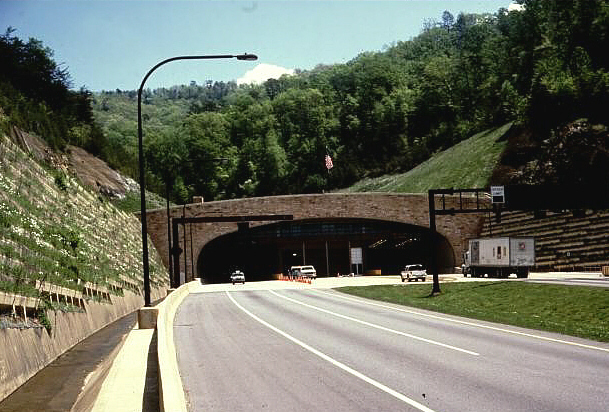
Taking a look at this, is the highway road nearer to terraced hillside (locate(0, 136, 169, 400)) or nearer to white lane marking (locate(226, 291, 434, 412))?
white lane marking (locate(226, 291, 434, 412))

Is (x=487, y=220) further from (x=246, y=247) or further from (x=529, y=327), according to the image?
(x=529, y=327)

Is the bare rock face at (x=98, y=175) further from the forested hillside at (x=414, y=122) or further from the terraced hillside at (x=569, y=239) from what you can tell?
the terraced hillside at (x=569, y=239)

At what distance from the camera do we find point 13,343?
1814cm

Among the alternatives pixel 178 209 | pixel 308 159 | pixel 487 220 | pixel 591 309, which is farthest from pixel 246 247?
pixel 308 159

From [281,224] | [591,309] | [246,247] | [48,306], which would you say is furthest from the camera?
[246,247]

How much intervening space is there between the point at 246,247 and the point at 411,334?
7632 cm

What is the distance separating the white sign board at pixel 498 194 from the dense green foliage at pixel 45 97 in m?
46.4

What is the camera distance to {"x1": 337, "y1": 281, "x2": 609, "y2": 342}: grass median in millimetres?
26219

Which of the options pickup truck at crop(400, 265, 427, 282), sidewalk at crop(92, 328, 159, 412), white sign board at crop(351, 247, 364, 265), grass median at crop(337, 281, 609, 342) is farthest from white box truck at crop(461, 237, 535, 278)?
sidewalk at crop(92, 328, 159, 412)

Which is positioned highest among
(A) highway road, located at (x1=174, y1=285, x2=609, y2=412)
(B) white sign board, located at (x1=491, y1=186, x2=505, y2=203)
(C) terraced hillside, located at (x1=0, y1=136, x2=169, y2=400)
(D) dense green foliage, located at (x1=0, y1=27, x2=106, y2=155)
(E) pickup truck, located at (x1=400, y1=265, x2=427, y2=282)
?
(D) dense green foliage, located at (x1=0, y1=27, x2=106, y2=155)

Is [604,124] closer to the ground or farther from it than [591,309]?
farther from it

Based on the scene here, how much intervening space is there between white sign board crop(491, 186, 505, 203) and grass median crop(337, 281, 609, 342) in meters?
4.91

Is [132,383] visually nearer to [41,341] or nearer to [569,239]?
[41,341]

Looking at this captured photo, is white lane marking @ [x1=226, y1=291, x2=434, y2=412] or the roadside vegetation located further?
the roadside vegetation
